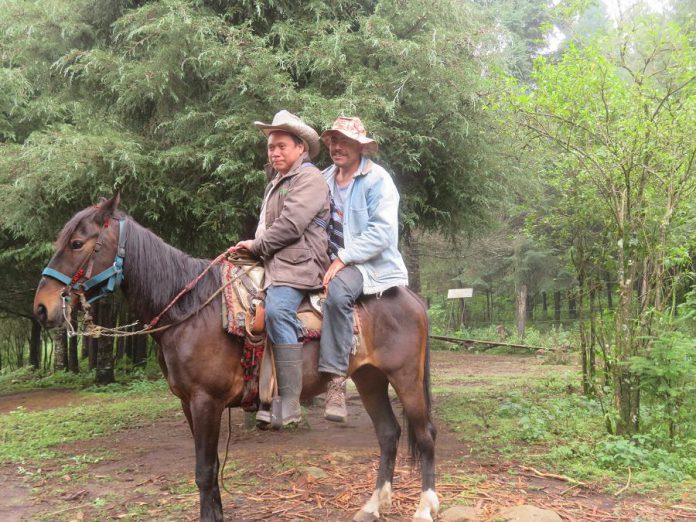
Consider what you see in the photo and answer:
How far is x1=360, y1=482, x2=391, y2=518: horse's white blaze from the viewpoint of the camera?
13.7 feet

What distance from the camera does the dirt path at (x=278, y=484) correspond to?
436cm

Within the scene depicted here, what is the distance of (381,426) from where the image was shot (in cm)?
447

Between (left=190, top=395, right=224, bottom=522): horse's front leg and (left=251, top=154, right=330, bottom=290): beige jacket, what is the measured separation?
92 centimetres

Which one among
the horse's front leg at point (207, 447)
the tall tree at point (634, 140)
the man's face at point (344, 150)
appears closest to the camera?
the horse's front leg at point (207, 447)

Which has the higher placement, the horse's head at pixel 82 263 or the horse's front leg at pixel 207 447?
the horse's head at pixel 82 263

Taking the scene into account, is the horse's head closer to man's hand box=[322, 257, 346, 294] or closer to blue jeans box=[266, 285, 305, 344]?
blue jeans box=[266, 285, 305, 344]

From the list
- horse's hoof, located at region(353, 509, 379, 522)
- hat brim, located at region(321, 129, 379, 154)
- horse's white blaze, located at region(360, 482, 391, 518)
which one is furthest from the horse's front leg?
hat brim, located at region(321, 129, 379, 154)

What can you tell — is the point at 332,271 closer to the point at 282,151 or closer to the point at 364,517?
the point at 282,151

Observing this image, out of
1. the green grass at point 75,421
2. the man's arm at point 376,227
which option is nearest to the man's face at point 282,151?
the man's arm at point 376,227

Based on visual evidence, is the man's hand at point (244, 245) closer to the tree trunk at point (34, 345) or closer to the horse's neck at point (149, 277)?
the horse's neck at point (149, 277)

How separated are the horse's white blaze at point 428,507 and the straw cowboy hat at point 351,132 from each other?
8.80ft

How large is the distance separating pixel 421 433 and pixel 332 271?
152cm

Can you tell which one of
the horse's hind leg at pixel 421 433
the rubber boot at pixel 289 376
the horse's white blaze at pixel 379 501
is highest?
the rubber boot at pixel 289 376

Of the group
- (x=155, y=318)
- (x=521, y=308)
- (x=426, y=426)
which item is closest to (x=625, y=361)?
(x=426, y=426)
